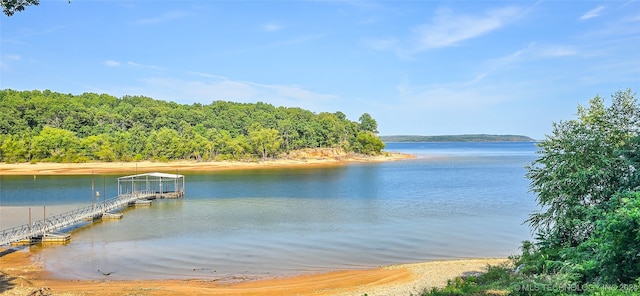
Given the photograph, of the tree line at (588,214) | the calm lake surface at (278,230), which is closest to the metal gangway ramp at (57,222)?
the calm lake surface at (278,230)

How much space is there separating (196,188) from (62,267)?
1411 inches

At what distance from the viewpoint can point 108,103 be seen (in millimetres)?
135000

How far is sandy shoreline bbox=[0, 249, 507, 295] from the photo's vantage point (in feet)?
57.7

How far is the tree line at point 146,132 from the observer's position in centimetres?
9425

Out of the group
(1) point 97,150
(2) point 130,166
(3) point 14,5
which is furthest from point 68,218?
(1) point 97,150

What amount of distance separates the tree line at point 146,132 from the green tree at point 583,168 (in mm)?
93025

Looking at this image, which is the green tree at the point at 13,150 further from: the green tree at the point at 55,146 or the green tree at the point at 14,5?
the green tree at the point at 14,5

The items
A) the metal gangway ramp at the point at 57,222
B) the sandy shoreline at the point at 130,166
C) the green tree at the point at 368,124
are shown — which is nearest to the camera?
the metal gangway ramp at the point at 57,222

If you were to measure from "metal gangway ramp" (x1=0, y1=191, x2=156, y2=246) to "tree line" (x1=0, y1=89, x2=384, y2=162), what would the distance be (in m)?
54.8

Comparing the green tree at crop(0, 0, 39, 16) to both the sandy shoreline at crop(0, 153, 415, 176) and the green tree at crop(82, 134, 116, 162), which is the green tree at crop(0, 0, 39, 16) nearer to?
the sandy shoreline at crop(0, 153, 415, 176)

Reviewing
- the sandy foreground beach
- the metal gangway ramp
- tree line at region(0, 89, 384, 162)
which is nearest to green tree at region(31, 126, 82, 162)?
tree line at region(0, 89, 384, 162)

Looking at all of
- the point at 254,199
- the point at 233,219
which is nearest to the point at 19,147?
the point at 254,199

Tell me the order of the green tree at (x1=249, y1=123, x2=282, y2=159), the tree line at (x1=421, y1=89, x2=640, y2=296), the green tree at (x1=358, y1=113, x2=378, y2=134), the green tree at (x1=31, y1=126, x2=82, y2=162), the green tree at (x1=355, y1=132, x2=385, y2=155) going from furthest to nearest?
A: the green tree at (x1=358, y1=113, x2=378, y2=134) → the green tree at (x1=355, y1=132, x2=385, y2=155) → the green tree at (x1=249, y1=123, x2=282, y2=159) → the green tree at (x1=31, y1=126, x2=82, y2=162) → the tree line at (x1=421, y1=89, x2=640, y2=296)

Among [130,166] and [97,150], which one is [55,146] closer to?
[97,150]
